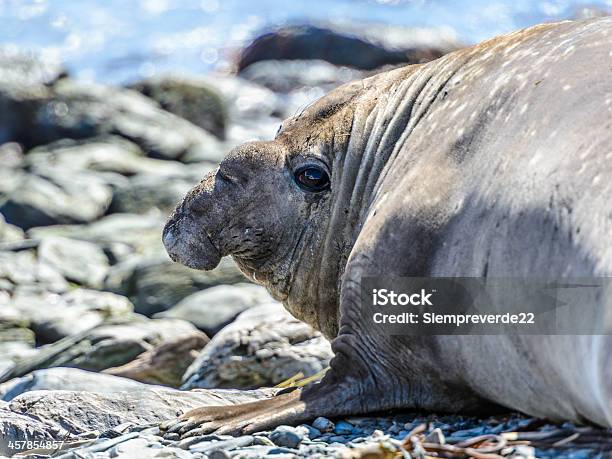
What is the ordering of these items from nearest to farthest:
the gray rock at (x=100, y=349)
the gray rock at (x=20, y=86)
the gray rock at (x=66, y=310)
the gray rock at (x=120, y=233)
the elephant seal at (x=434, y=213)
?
1. the elephant seal at (x=434, y=213)
2. the gray rock at (x=100, y=349)
3. the gray rock at (x=66, y=310)
4. the gray rock at (x=120, y=233)
5. the gray rock at (x=20, y=86)

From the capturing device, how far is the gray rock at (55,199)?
643 inches

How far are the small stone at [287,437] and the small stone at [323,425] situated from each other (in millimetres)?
128

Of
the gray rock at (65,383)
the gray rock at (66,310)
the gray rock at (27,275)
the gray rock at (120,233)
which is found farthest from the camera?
the gray rock at (120,233)

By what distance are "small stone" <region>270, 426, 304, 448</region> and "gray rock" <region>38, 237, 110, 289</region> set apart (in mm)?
9225

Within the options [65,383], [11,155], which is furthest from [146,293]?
[11,155]

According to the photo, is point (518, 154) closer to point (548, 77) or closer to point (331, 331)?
point (548, 77)

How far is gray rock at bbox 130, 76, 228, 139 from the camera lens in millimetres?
23672

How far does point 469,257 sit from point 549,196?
0.46m

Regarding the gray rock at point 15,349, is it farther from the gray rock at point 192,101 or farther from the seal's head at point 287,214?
the gray rock at point 192,101

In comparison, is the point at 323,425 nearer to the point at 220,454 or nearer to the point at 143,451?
the point at 220,454

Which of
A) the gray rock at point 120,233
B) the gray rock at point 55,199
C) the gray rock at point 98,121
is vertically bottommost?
the gray rock at point 120,233

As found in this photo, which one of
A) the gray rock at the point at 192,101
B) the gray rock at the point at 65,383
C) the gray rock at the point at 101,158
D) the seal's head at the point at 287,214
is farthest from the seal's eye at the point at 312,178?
the gray rock at the point at 192,101

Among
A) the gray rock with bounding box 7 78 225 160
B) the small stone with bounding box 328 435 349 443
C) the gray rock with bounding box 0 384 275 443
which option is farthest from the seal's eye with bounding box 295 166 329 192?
the gray rock with bounding box 7 78 225 160

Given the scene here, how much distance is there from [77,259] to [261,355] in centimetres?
713
